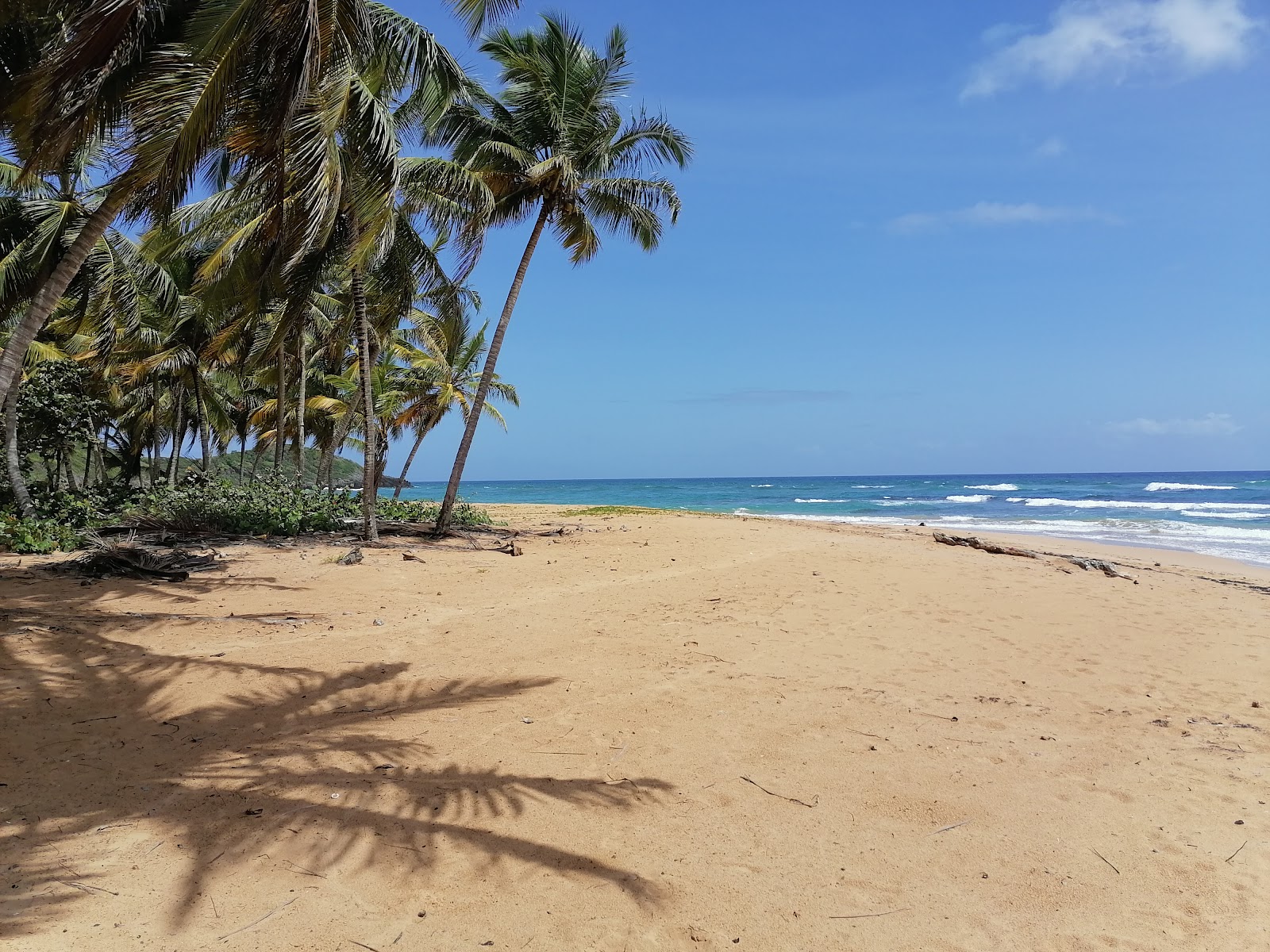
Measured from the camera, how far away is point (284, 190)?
7.21 m

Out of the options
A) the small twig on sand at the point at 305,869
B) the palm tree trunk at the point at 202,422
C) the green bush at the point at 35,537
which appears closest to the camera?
the small twig on sand at the point at 305,869

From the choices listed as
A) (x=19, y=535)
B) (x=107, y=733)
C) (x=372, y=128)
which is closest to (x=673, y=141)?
(x=372, y=128)

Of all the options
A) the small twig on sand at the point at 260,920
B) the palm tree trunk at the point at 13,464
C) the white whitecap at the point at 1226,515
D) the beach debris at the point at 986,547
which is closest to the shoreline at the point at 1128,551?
the beach debris at the point at 986,547

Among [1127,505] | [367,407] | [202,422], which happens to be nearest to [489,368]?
[367,407]

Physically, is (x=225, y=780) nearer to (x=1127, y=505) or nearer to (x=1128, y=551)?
(x=1128, y=551)

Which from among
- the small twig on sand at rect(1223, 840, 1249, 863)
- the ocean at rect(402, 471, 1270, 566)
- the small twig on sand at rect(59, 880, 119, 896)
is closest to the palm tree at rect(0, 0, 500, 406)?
the small twig on sand at rect(59, 880, 119, 896)

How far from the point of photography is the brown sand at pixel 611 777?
2758mm

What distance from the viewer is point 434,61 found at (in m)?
9.84

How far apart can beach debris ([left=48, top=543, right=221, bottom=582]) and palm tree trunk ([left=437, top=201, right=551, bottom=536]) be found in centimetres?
565

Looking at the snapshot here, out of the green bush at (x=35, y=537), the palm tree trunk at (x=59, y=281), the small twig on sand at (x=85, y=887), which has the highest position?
the palm tree trunk at (x=59, y=281)

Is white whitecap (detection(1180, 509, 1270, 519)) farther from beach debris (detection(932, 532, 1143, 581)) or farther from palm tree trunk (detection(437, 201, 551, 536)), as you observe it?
palm tree trunk (detection(437, 201, 551, 536))

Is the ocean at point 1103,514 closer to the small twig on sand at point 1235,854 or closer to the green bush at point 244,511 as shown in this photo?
the small twig on sand at point 1235,854

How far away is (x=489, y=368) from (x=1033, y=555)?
11.0 metres

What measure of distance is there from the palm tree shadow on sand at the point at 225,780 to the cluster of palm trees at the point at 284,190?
3068 millimetres
